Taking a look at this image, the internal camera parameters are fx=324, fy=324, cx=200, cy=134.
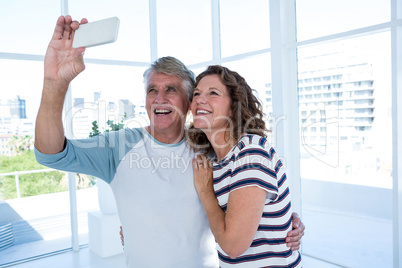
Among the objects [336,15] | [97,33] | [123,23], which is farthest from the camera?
[123,23]

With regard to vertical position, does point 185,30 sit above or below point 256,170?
above

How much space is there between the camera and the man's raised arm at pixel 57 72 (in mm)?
860

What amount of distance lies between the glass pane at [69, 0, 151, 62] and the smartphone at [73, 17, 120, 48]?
3.23 meters

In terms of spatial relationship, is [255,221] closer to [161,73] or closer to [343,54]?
[161,73]

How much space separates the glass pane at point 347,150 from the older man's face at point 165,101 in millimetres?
2084

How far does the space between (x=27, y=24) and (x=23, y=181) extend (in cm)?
170

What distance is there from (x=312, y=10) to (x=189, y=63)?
6.79ft

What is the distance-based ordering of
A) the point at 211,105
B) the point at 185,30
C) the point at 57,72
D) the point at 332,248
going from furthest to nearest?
the point at 185,30
the point at 332,248
the point at 211,105
the point at 57,72

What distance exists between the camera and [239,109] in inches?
53.5

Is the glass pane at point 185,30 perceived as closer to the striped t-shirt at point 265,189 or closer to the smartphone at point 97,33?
the striped t-shirt at point 265,189

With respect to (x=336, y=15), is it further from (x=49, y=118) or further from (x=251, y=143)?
(x=49, y=118)

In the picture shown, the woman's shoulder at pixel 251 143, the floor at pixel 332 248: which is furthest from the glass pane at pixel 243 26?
the woman's shoulder at pixel 251 143

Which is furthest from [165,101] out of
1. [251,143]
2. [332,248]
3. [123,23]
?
[123,23]

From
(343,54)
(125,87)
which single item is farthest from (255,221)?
(125,87)
